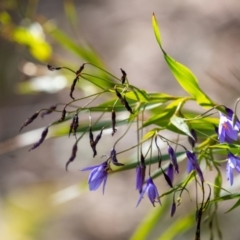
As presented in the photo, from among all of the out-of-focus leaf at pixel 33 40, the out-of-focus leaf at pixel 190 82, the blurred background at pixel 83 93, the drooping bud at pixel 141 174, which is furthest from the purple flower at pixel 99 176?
the blurred background at pixel 83 93

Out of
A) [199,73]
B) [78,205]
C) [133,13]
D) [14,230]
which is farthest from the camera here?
[133,13]

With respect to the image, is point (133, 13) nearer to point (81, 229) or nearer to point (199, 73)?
point (199, 73)

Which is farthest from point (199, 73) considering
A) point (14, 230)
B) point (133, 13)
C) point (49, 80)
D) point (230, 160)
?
point (230, 160)

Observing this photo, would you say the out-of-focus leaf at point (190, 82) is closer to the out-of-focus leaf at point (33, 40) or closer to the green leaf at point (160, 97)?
the green leaf at point (160, 97)

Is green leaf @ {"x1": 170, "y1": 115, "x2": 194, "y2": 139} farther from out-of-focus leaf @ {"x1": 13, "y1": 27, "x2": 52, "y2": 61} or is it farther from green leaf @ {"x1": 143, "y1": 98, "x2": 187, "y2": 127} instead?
out-of-focus leaf @ {"x1": 13, "y1": 27, "x2": 52, "y2": 61}

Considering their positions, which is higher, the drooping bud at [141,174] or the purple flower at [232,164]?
the drooping bud at [141,174]

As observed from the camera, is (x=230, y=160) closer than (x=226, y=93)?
Yes

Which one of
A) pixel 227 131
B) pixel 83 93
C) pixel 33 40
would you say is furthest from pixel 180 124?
pixel 83 93

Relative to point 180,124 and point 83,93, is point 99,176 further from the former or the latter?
Result: point 83,93

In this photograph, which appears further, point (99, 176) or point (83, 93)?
point (83, 93)
